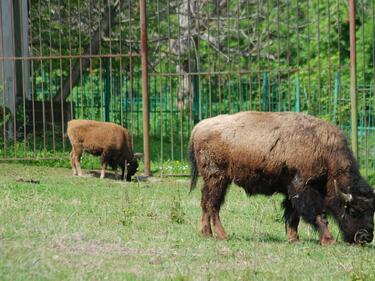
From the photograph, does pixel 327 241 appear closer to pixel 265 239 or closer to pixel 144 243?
pixel 265 239

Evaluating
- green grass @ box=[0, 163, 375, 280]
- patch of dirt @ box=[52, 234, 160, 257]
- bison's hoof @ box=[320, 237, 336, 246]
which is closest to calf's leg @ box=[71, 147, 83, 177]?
green grass @ box=[0, 163, 375, 280]

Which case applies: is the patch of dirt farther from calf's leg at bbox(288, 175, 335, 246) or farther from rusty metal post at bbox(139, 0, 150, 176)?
rusty metal post at bbox(139, 0, 150, 176)

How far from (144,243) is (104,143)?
8.02 meters

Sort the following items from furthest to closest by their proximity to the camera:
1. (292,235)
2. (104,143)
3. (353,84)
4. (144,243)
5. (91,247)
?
(104,143) < (353,84) < (292,235) < (144,243) < (91,247)

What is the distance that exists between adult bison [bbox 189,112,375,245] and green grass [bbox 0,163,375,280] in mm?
321

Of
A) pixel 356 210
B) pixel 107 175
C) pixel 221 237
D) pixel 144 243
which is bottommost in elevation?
pixel 107 175

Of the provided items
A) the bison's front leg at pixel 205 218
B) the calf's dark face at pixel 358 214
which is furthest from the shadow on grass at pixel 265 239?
the calf's dark face at pixel 358 214

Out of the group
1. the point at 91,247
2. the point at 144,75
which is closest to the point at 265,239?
the point at 91,247

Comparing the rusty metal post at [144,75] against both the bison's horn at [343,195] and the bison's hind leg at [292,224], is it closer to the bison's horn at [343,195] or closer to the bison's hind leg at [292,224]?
the bison's hind leg at [292,224]

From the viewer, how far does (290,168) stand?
33.4 feet

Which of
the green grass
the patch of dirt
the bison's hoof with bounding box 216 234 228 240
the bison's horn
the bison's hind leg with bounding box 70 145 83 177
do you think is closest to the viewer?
the green grass

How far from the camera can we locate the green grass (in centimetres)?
793

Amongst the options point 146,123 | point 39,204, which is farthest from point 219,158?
point 146,123

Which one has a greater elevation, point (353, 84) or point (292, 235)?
point (353, 84)
